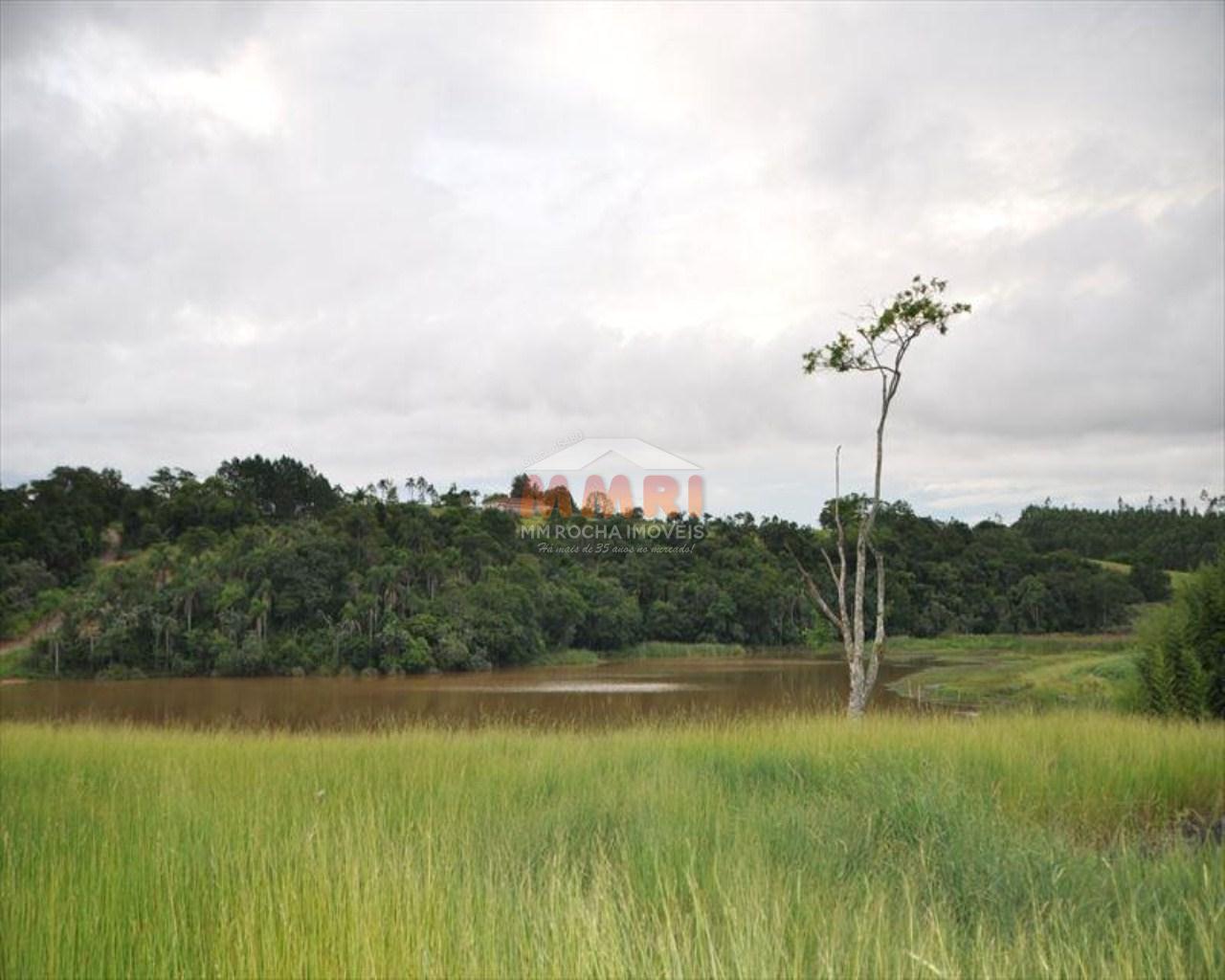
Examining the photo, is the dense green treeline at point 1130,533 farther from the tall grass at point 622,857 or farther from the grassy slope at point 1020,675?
the tall grass at point 622,857

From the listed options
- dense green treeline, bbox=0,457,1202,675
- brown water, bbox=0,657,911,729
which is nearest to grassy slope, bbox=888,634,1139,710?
brown water, bbox=0,657,911,729

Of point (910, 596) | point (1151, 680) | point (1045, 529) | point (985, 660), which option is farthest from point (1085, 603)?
point (1151, 680)

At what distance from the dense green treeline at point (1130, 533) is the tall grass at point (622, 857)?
253 ft

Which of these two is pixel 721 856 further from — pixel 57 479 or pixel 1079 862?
pixel 57 479

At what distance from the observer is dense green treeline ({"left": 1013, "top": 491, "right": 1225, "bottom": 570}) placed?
279 feet

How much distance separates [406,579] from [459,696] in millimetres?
24107

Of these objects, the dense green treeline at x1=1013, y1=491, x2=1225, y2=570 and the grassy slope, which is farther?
the dense green treeline at x1=1013, y1=491, x2=1225, y2=570

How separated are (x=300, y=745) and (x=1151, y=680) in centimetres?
1308

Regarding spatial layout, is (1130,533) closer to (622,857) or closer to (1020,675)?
(1020,675)

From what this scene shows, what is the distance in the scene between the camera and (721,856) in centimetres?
431

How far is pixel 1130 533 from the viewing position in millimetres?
97875

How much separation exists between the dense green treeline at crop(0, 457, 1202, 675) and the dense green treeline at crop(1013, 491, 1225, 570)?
15087 mm

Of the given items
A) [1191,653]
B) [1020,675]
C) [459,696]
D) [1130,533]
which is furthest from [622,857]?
[1130,533]

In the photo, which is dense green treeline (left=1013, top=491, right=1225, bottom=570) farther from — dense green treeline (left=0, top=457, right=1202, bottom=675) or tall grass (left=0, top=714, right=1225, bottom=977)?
tall grass (left=0, top=714, right=1225, bottom=977)
